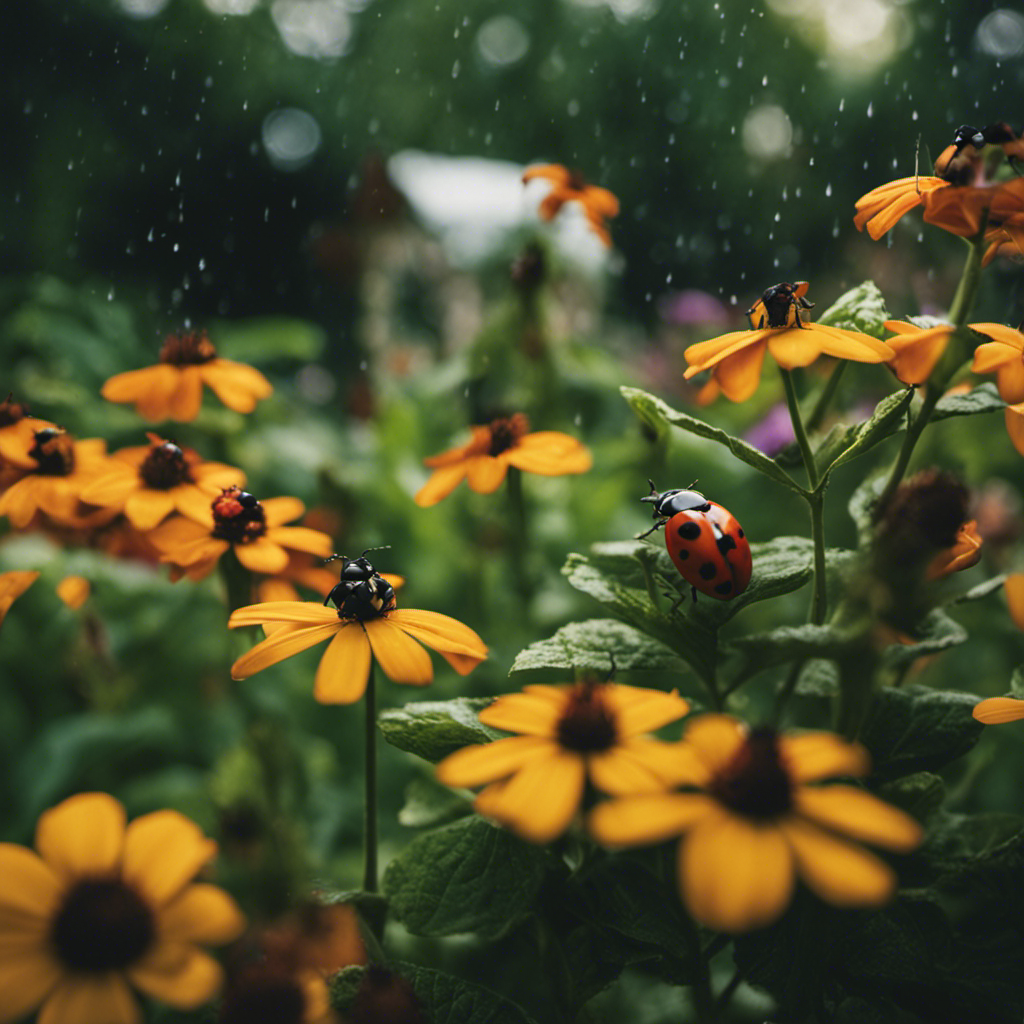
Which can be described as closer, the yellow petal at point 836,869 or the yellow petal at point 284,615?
the yellow petal at point 836,869

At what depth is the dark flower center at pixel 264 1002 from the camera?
27 cm

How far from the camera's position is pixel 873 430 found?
351mm

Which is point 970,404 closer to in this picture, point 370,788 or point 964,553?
point 964,553

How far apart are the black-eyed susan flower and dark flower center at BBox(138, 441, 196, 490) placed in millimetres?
123

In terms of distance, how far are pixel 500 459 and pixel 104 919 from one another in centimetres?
29

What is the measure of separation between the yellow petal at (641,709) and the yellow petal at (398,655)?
7 centimetres

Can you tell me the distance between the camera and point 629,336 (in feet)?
7.00

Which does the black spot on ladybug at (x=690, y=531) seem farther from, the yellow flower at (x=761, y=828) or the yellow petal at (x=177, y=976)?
the yellow petal at (x=177, y=976)

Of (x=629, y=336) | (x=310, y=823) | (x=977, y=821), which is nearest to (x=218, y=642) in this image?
(x=310, y=823)

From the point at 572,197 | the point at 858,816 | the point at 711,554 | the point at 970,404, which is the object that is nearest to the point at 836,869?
the point at 858,816

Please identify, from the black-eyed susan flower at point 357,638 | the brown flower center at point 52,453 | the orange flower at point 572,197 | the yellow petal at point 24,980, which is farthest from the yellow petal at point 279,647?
the orange flower at point 572,197

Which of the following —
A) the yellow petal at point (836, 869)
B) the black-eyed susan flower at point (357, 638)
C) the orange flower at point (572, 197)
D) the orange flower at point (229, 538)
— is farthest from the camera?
the orange flower at point (572, 197)

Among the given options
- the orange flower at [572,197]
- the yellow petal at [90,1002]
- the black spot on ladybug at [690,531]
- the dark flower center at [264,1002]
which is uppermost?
the orange flower at [572,197]

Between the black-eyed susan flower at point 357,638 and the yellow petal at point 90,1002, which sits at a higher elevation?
the black-eyed susan flower at point 357,638
